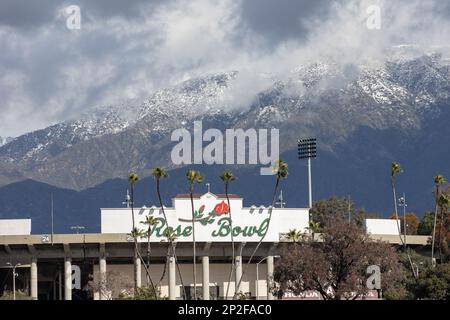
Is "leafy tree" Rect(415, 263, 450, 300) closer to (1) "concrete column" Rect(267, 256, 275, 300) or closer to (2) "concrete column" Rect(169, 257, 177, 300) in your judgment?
(1) "concrete column" Rect(267, 256, 275, 300)

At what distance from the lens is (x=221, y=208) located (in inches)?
6265

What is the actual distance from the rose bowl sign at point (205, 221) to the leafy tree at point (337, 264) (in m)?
25.6

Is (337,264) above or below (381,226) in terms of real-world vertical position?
below

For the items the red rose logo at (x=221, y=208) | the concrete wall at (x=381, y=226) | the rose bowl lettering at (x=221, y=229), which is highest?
the red rose logo at (x=221, y=208)

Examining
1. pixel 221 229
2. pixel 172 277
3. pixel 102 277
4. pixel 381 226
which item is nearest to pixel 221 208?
pixel 221 229

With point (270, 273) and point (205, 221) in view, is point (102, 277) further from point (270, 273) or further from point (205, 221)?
point (270, 273)

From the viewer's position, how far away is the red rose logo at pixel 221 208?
15862 cm

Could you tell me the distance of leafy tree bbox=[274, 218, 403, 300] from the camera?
127 m

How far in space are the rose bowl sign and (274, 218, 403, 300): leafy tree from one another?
25628 mm

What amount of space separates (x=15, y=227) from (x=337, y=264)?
4714cm

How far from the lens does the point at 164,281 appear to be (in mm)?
161750

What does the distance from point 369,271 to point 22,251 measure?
5066 cm

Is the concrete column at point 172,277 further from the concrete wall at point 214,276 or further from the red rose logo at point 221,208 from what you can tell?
the red rose logo at point 221,208

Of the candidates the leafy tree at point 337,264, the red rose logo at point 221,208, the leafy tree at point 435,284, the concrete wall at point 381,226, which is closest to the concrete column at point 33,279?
the red rose logo at point 221,208
